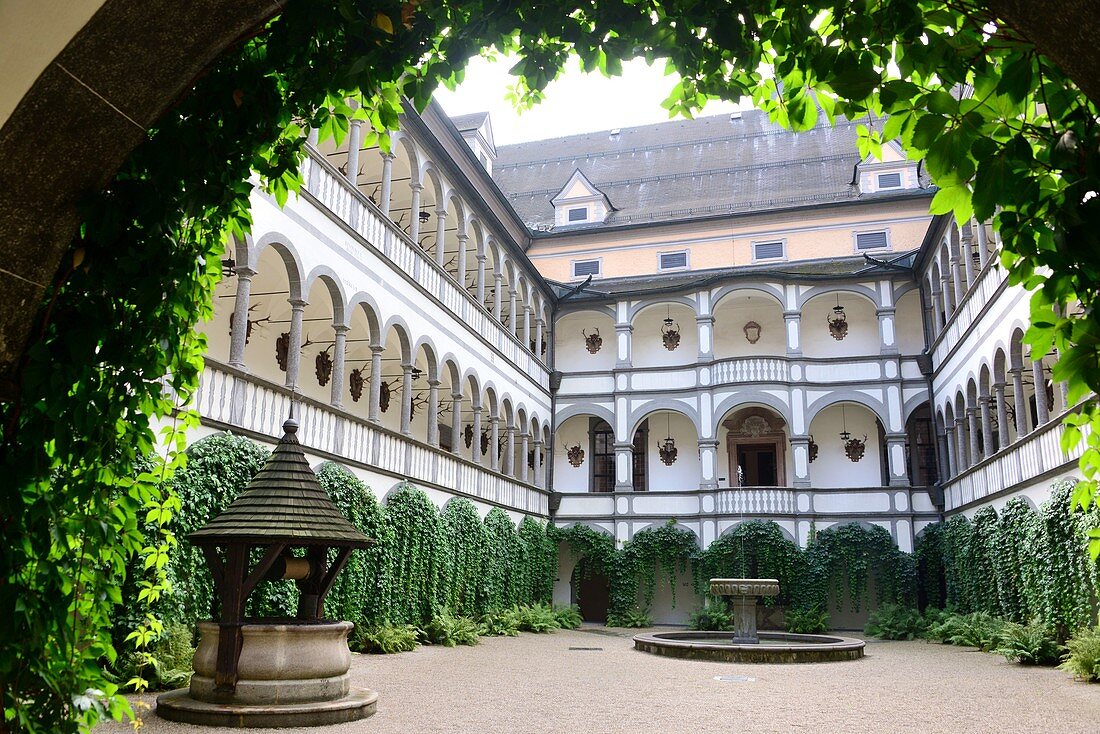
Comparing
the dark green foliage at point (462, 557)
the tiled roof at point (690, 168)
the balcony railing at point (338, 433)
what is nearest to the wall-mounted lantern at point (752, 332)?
the tiled roof at point (690, 168)

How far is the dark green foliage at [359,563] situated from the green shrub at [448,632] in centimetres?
173

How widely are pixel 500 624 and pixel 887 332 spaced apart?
14218 millimetres

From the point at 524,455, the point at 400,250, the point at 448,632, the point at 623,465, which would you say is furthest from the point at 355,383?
the point at 623,465

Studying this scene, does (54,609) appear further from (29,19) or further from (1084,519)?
(1084,519)

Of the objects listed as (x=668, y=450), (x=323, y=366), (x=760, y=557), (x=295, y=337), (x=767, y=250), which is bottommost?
(x=760, y=557)

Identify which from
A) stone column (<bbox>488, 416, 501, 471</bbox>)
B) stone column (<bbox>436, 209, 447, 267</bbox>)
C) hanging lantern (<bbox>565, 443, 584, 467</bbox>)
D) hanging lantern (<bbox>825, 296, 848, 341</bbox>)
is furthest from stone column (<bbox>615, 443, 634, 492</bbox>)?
stone column (<bbox>436, 209, 447, 267</bbox>)

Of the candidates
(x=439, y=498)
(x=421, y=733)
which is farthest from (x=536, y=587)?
(x=421, y=733)

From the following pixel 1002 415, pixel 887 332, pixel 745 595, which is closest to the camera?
pixel 745 595

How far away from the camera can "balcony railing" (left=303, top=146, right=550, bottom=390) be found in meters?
15.6

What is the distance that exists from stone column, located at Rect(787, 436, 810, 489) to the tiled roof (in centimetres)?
863

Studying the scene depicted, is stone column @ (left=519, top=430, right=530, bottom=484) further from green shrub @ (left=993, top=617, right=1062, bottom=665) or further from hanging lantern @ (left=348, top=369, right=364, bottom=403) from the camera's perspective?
green shrub @ (left=993, top=617, right=1062, bottom=665)

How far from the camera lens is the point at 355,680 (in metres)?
11.7

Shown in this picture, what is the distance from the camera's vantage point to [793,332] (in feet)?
90.1

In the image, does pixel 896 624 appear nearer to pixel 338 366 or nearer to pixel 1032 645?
pixel 1032 645
